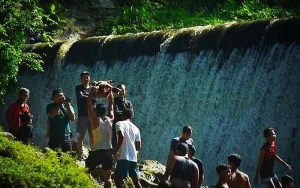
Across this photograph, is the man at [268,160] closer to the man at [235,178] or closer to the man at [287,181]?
the man at [287,181]

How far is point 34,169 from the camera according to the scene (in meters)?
8.84

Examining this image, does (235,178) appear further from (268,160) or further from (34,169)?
(34,169)

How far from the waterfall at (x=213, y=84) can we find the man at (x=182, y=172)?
566 cm

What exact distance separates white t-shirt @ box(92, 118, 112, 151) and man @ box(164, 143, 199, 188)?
1.17m

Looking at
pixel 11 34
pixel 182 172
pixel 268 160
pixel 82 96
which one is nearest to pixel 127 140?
pixel 182 172

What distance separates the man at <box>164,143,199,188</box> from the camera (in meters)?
9.39

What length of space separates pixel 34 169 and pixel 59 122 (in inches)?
99.8

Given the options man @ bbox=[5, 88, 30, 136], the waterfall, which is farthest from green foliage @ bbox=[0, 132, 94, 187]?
the waterfall

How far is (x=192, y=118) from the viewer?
18.0 meters

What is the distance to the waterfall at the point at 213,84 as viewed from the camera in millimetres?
15688

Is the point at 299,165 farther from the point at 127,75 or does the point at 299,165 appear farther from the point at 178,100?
the point at 127,75

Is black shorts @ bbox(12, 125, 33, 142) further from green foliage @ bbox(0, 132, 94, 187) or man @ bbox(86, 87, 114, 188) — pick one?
Answer: man @ bbox(86, 87, 114, 188)

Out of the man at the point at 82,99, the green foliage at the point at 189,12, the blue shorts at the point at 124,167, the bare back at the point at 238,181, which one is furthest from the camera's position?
the green foliage at the point at 189,12

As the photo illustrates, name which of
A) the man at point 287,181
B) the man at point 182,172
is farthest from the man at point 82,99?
the man at point 287,181
